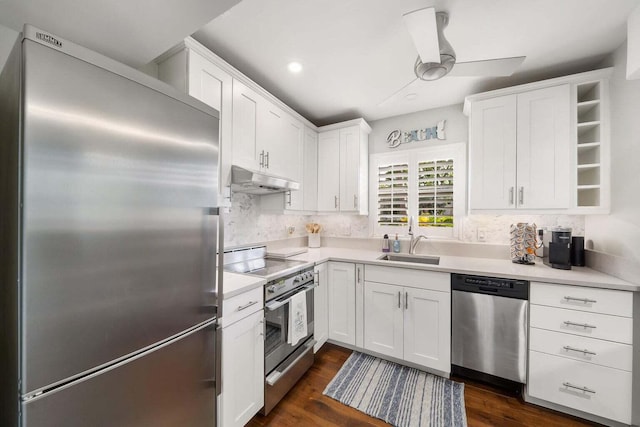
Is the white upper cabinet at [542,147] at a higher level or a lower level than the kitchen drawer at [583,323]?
higher

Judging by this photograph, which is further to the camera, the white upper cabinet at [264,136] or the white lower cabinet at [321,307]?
the white lower cabinet at [321,307]

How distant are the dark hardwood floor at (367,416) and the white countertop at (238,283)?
3.08ft

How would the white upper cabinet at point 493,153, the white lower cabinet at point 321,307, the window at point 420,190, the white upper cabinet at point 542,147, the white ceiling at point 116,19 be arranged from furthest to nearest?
1. the window at point 420,190
2. the white lower cabinet at point 321,307
3. the white upper cabinet at point 493,153
4. the white upper cabinet at point 542,147
5. the white ceiling at point 116,19

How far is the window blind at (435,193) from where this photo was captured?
2.65 m

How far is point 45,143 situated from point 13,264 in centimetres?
35

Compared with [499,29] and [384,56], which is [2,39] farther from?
[499,29]

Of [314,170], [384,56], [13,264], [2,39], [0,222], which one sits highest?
[384,56]

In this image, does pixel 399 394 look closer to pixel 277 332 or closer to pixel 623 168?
pixel 277 332

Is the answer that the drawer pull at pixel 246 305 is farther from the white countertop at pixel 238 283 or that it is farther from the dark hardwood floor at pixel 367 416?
the dark hardwood floor at pixel 367 416

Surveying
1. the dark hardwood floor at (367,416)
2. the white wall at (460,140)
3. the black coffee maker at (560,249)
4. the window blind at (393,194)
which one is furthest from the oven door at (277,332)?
the black coffee maker at (560,249)

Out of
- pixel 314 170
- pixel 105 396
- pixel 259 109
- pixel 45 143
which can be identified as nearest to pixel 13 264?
pixel 45 143

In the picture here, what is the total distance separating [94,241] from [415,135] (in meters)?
2.96

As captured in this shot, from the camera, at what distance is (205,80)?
156cm

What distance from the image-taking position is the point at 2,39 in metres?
1.05
